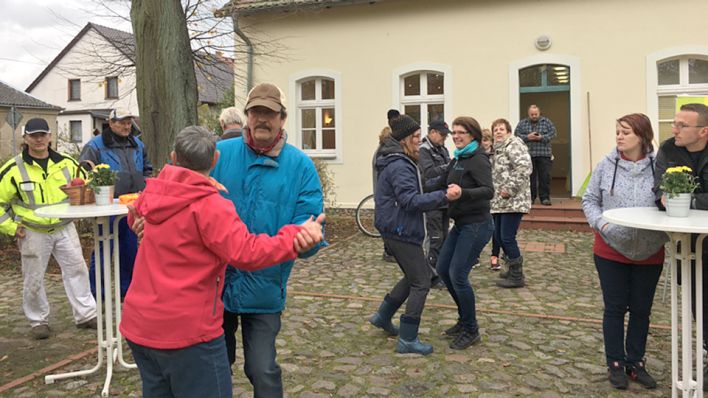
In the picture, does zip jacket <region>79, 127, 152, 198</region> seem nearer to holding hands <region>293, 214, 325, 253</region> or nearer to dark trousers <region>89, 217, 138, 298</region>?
dark trousers <region>89, 217, 138, 298</region>

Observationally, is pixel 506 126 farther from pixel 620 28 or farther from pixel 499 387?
pixel 620 28

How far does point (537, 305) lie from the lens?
236 inches

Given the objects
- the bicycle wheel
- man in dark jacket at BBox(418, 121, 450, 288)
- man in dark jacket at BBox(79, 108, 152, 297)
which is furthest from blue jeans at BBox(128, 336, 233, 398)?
the bicycle wheel

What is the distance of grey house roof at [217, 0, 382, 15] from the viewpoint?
13156 mm

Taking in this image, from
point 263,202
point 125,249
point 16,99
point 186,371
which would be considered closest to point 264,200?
point 263,202

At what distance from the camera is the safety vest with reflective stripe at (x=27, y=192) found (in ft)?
16.5

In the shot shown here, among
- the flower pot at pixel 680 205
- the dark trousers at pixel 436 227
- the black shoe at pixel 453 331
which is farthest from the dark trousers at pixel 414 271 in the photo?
the dark trousers at pixel 436 227

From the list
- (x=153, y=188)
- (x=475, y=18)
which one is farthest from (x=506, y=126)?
(x=475, y=18)

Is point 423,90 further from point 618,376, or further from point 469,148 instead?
point 618,376

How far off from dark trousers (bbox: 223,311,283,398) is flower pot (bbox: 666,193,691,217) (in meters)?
2.16

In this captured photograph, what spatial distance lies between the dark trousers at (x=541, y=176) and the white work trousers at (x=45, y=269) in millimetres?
8474

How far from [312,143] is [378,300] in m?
8.59

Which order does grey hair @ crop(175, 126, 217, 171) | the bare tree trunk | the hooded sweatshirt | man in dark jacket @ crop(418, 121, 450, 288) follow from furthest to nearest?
the bare tree trunk
man in dark jacket @ crop(418, 121, 450, 288)
grey hair @ crop(175, 126, 217, 171)
the hooded sweatshirt

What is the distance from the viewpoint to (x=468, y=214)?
4766 millimetres
